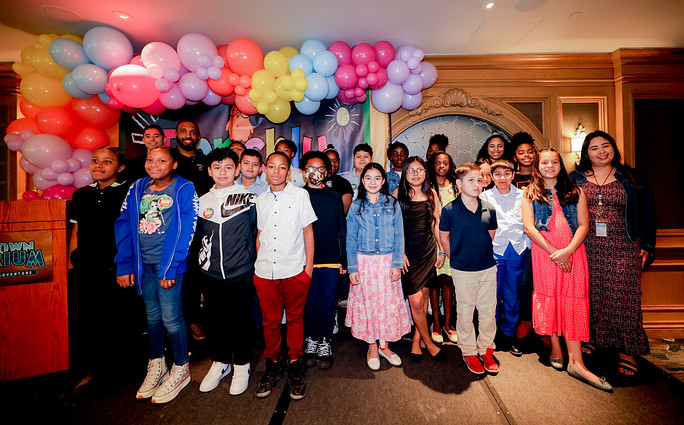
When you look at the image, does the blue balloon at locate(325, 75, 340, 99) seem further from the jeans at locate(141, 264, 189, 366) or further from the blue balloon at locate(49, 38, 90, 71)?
the blue balloon at locate(49, 38, 90, 71)

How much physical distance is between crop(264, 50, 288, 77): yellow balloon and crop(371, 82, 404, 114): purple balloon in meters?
1.30

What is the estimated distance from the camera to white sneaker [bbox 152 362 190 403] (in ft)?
6.64

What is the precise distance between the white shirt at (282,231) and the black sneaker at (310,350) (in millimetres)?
863

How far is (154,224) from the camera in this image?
2066 millimetres

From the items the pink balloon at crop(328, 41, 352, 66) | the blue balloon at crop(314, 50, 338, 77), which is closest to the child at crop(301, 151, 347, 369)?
the blue balloon at crop(314, 50, 338, 77)

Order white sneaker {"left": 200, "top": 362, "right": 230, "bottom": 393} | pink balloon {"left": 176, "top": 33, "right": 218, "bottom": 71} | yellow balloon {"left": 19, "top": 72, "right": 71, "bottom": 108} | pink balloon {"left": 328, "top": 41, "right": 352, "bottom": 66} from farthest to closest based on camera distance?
pink balloon {"left": 328, "top": 41, "right": 352, "bottom": 66} < yellow balloon {"left": 19, "top": 72, "right": 71, "bottom": 108} < pink balloon {"left": 176, "top": 33, "right": 218, "bottom": 71} < white sneaker {"left": 200, "top": 362, "right": 230, "bottom": 393}

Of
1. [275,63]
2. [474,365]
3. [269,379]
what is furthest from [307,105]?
[474,365]

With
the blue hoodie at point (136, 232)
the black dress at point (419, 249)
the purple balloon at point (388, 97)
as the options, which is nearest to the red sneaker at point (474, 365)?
the black dress at point (419, 249)

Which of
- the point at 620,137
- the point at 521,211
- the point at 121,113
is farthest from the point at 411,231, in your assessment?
the point at 121,113

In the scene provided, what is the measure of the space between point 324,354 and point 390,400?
2.35 feet

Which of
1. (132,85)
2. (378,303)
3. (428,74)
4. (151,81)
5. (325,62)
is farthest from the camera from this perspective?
(428,74)

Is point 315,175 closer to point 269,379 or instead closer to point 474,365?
point 269,379

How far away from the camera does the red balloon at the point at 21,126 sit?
3441mm

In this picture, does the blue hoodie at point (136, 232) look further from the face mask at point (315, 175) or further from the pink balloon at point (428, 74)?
the pink balloon at point (428, 74)
